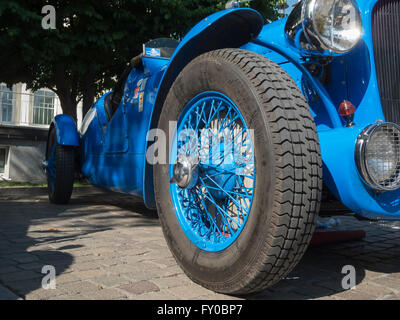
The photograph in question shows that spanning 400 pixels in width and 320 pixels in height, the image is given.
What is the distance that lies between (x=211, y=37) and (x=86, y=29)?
5.49m

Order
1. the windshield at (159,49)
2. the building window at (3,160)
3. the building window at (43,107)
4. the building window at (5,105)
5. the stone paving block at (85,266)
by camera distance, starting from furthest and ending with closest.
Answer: the building window at (43,107) < the building window at (5,105) < the building window at (3,160) < the windshield at (159,49) < the stone paving block at (85,266)

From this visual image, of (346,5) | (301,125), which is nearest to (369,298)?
(301,125)

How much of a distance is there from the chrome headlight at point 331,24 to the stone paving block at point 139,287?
148 cm

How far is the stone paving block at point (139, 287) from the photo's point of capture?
200 centimetres

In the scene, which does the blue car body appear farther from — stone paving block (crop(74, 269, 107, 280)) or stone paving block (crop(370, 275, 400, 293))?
stone paving block (crop(74, 269, 107, 280))

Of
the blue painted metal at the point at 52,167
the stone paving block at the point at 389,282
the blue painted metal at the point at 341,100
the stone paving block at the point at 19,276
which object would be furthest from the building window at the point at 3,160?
the stone paving block at the point at 389,282

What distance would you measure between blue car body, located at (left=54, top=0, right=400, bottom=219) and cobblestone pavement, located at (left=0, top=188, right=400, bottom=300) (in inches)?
17.6

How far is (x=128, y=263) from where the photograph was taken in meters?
2.54

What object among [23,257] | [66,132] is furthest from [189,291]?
[66,132]

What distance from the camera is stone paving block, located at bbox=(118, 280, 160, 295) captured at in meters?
2.00

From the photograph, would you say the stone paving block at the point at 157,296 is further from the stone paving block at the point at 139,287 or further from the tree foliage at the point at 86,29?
the tree foliage at the point at 86,29

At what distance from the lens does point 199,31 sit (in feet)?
7.52

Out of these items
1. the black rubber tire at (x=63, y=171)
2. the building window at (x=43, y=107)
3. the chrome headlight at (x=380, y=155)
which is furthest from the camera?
the building window at (x=43, y=107)

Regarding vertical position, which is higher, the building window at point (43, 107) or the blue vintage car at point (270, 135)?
the building window at point (43, 107)
